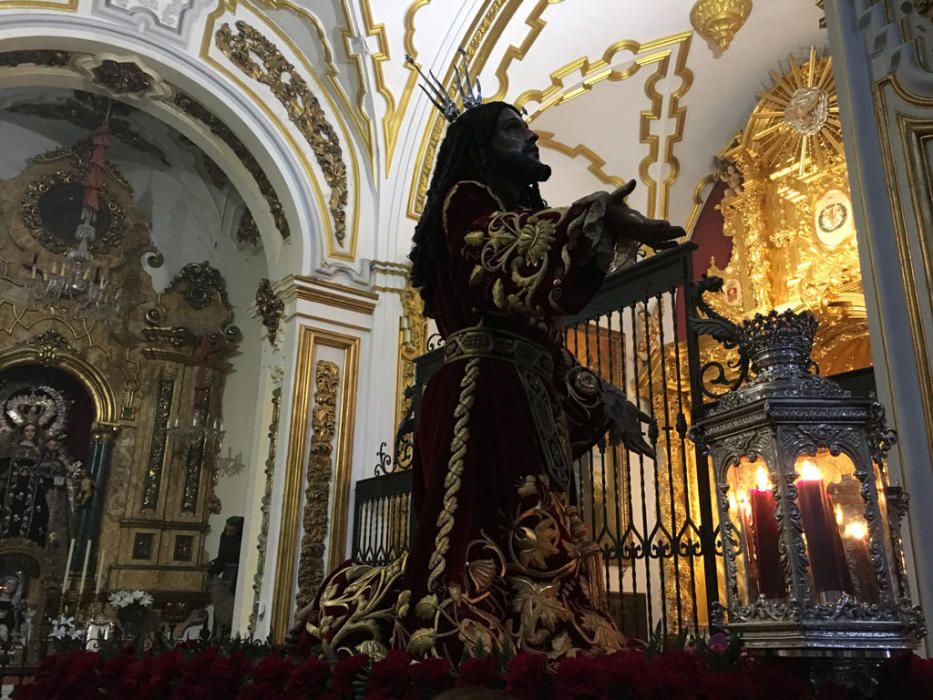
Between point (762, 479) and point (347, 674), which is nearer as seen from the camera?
point (347, 674)

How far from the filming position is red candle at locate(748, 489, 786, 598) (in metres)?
1.53

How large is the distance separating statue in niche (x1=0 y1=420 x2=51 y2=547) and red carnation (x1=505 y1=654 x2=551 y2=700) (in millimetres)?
7677

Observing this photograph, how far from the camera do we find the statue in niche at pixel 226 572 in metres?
7.59

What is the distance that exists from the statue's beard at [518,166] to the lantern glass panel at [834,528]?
1.01 meters

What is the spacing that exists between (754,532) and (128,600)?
22.9ft

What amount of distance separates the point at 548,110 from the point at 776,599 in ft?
22.2

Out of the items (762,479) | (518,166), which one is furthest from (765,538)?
(518,166)

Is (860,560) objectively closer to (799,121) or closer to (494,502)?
(494,502)

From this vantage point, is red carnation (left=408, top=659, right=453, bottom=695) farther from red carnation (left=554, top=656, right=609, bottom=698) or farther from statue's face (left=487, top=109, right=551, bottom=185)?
statue's face (left=487, top=109, right=551, bottom=185)

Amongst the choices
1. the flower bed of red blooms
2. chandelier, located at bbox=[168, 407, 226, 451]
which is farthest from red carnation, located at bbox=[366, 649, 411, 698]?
chandelier, located at bbox=[168, 407, 226, 451]

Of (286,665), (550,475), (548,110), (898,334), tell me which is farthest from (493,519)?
(548,110)

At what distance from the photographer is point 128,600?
7211 millimetres

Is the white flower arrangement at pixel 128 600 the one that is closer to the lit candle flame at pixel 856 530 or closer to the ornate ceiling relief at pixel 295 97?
the ornate ceiling relief at pixel 295 97

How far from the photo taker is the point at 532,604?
64.3 inches
